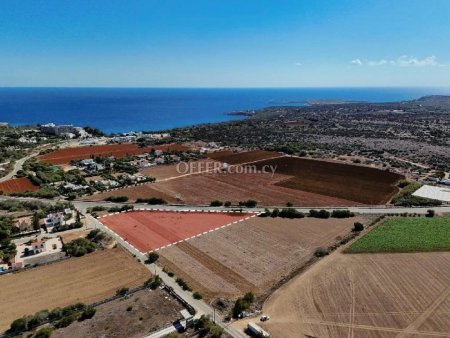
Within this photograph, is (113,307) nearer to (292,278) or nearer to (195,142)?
(292,278)

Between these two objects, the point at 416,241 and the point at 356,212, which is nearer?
the point at 416,241

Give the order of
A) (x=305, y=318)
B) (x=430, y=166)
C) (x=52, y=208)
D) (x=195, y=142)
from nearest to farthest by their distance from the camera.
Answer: (x=305, y=318) → (x=52, y=208) → (x=430, y=166) → (x=195, y=142)

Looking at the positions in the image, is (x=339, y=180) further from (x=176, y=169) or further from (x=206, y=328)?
(x=206, y=328)

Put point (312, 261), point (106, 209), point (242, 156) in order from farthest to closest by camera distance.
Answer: point (242, 156) < point (106, 209) < point (312, 261)

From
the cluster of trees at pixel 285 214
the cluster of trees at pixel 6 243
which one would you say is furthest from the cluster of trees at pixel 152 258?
the cluster of trees at pixel 285 214

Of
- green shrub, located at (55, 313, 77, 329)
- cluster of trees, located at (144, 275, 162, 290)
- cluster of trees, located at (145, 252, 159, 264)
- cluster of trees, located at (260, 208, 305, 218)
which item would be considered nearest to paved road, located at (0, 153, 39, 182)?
cluster of trees, located at (145, 252, 159, 264)

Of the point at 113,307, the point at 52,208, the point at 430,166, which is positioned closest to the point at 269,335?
the point at 113,307

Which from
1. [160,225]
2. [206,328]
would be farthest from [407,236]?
[160,225]

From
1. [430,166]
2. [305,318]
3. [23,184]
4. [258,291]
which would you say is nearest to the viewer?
[305,318]
